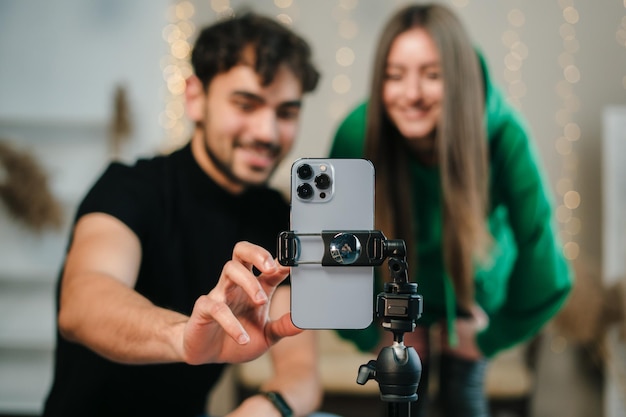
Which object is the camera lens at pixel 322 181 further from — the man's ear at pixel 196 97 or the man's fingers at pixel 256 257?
the man's ear at pixel 196 97

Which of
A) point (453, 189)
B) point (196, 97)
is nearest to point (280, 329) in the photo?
point (196, 97)

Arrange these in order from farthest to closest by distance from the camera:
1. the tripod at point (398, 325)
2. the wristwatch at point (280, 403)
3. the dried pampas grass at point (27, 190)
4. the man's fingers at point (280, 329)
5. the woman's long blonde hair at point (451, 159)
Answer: the dried pampas grass at point (27, 190)
the woman's long blonde hair at point (451, 159)
the wristwatch at point (280, 403)
the man's fingers at point (280, 329)
the tripod at point (398, 325)

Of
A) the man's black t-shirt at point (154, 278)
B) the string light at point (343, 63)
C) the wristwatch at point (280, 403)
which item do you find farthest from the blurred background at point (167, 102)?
the wristwatch at point (280, 403)

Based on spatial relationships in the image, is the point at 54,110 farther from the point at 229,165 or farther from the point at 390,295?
the point at 390,295

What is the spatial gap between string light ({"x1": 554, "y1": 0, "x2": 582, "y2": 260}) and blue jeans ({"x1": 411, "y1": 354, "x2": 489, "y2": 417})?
0.99m

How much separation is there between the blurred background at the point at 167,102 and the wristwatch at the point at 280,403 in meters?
1.49

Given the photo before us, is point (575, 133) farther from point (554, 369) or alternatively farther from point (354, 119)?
point (354, 119)

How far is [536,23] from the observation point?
2363mm

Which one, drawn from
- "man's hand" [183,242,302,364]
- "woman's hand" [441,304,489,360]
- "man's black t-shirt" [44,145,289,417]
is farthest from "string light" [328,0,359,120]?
"man's hand" [183,242,302,364]

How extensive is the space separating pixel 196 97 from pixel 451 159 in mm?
485

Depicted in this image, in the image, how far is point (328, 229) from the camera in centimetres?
64

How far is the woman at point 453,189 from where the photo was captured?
1.43 m

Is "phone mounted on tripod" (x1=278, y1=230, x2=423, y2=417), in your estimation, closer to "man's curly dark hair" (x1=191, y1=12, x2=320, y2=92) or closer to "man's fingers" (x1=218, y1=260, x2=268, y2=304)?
"man's fingers" (x1=218, y1=260, x2=268, y2=304)

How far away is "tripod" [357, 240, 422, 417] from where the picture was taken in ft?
1.95
